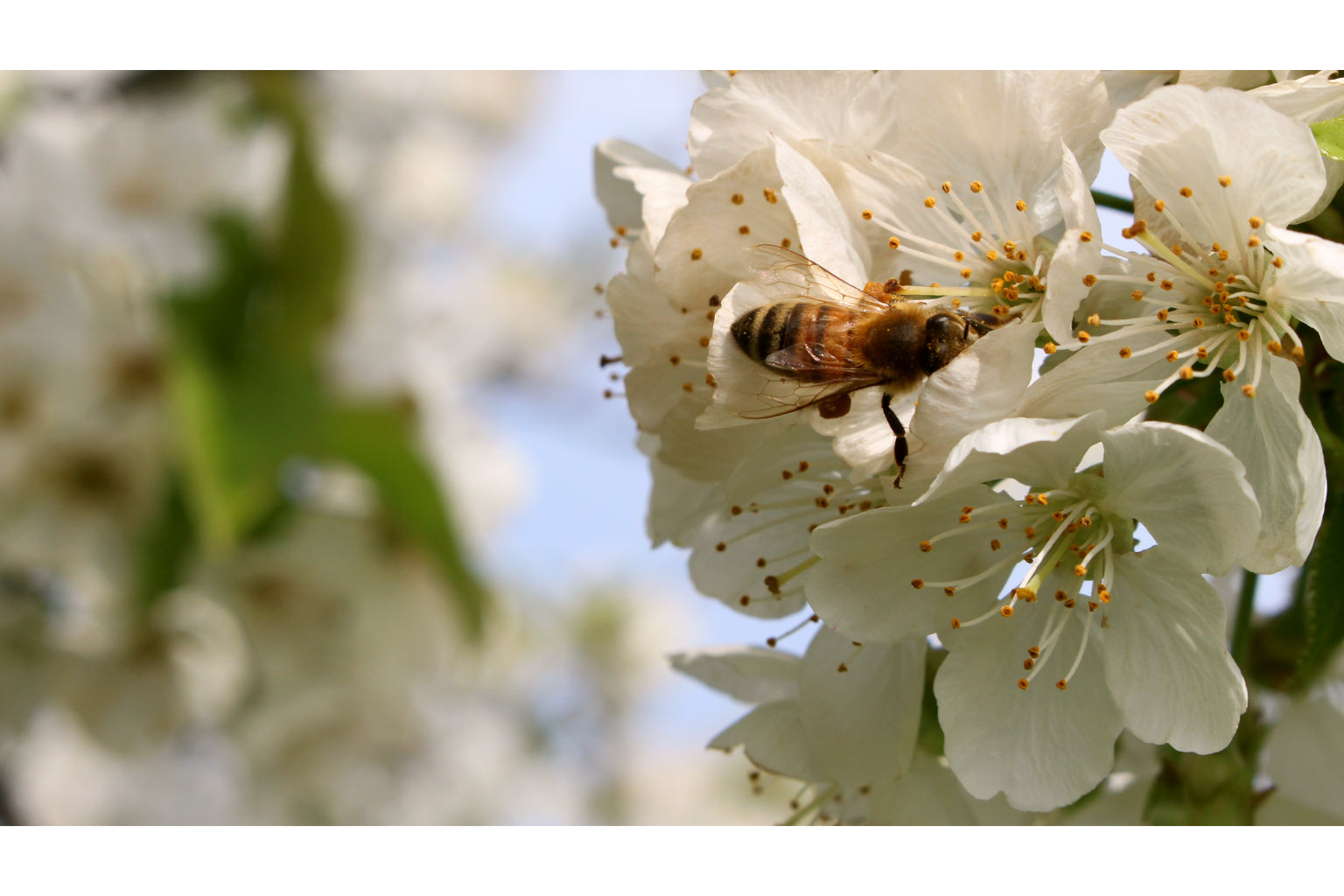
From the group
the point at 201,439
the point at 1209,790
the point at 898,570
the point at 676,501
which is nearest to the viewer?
the point at 898,570

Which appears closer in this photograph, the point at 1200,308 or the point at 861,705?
the point at 1200,308

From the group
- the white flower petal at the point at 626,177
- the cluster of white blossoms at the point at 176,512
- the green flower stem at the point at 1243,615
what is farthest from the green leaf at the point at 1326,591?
the cluster of white blossoms at the point at 176,512

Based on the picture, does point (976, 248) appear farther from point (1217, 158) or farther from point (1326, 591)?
point (1326, 591)

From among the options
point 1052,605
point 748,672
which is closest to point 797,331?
point 1052,605

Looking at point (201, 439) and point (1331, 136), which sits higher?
point (201, 439)

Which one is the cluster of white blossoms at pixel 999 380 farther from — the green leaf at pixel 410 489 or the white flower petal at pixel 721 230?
the green leaf at pixel 410 489

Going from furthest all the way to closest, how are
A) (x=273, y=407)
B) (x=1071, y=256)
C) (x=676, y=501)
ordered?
1. (x=273, y=407)
2. (x=676, y=501)
3. (x=1071, y=256)
